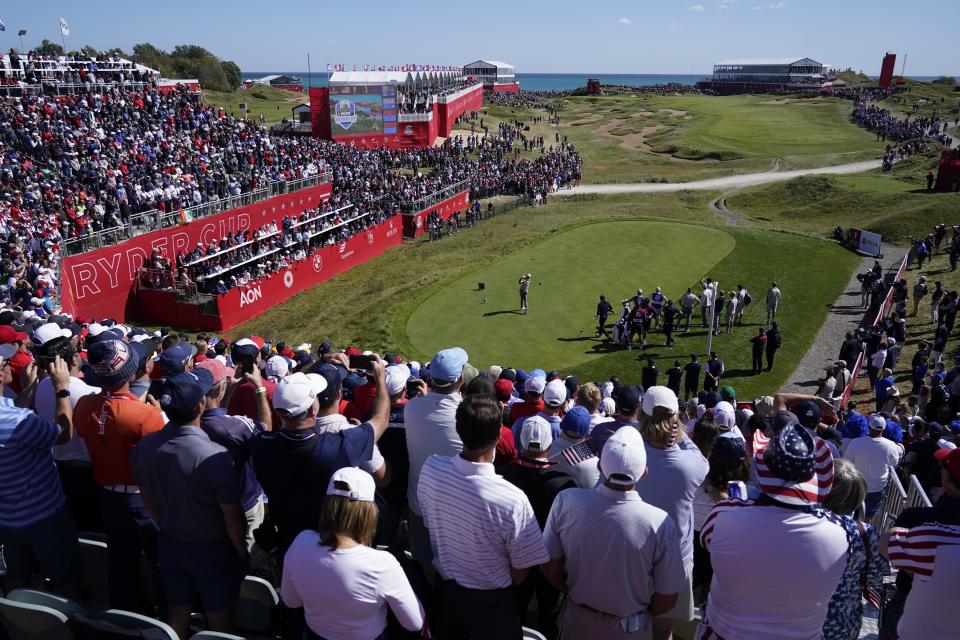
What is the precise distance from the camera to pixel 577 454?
17.3ft

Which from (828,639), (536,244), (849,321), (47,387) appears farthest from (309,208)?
(828,639)

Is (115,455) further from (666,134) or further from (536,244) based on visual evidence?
(666,134)

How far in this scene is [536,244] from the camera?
104 ft

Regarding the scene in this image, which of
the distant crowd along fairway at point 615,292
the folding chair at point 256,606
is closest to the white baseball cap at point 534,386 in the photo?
the folding chair at point 256,606

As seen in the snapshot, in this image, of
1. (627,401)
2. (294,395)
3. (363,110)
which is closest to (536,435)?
(294,395)

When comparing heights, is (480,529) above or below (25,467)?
above

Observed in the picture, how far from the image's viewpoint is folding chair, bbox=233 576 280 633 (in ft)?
15.3

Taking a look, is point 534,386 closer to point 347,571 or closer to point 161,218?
point 347,571

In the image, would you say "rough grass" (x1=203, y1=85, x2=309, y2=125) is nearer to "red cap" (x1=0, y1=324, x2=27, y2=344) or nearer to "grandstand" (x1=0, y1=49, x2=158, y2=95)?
"grandstand" (x1=0, y1=49, x2=158, y2=95)

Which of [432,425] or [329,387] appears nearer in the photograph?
[329,387]

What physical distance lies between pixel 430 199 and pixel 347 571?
38.0 meters

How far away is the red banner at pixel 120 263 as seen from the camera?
22750 mm

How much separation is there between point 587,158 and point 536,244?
36866 millimetres

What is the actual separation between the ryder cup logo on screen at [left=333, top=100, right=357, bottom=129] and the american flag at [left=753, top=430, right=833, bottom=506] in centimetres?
4811
